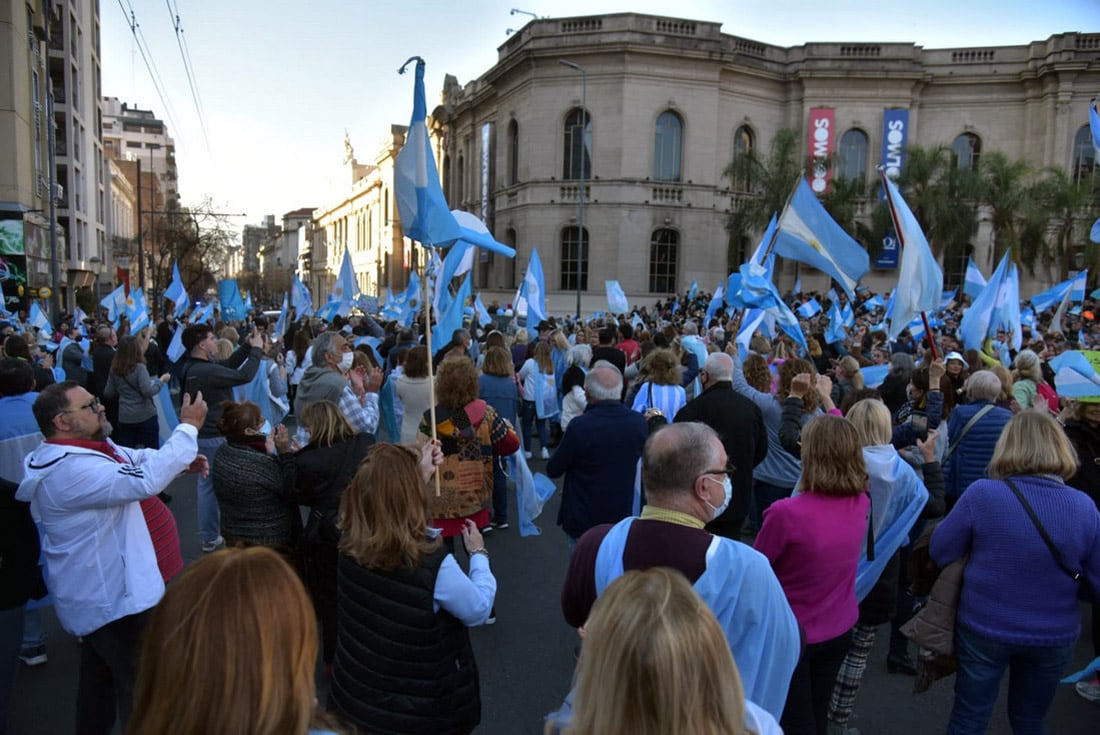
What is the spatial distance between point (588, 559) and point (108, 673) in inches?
96.7

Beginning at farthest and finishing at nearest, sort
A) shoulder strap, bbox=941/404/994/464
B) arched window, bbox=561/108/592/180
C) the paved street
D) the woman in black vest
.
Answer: arched window, bbox=561/108/592/180 < shoulder strap, bbox=941/404/994/464 < the paved street < the woman in black vest

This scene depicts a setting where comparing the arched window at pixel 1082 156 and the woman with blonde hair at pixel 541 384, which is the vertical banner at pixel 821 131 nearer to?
the arched window at pixel 1082 156

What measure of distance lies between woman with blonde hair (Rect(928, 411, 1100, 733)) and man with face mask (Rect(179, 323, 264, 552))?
17.9 ft

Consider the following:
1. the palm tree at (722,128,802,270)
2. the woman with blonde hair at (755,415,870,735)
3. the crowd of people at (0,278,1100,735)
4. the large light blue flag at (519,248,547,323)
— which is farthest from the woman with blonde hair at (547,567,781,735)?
the palm tree at (722,128,802,270)

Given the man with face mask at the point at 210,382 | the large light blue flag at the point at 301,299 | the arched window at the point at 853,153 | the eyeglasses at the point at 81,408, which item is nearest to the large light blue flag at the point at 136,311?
the large light blue flag at the point at 301,299

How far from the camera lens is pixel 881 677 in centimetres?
496

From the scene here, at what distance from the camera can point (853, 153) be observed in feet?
125

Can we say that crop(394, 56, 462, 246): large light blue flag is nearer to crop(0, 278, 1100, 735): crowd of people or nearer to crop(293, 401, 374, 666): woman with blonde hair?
crop(0, 278, 1100, 735): crowd of people

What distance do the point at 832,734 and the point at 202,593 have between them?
359 cm

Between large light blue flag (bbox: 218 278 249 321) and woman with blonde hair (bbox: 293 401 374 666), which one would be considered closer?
woman with blonde hair (bbox: 293 401 374 666)

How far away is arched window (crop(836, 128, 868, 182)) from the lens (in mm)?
37938

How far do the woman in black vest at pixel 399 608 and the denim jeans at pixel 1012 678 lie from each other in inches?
86.4

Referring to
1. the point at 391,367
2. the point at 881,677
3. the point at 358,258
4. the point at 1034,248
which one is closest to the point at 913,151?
the point at 1034,248

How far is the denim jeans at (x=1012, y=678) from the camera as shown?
337cm
